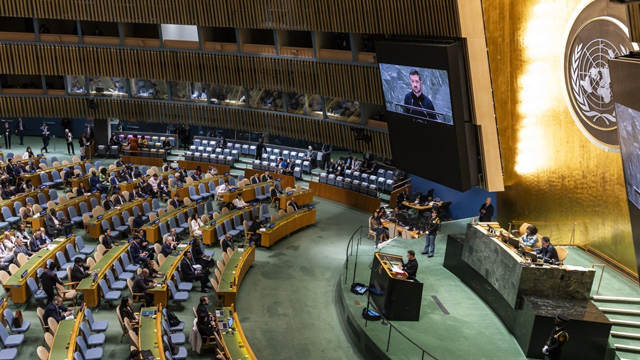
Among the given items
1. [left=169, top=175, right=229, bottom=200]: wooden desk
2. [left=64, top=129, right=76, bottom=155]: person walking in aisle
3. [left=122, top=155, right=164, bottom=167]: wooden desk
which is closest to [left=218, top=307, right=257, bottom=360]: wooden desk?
[left=169, top=175, right=229, bottom=200]: wooden desk

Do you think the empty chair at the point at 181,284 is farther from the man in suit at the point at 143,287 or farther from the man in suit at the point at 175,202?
the man in suit at the point at 175,202

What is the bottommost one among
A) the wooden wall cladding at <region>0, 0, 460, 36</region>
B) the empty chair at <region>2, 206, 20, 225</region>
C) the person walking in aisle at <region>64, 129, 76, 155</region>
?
the empty chair at <region>2, 206, 20, 225</region>

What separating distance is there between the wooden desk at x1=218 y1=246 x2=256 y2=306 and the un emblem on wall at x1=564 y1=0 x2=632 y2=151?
8.15m

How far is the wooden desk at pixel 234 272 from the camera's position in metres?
13.6

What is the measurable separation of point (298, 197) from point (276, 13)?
610 cm

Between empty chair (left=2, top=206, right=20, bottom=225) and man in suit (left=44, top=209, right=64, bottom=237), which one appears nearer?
man in suit (left=44, top=209, right=64, bottom=237)

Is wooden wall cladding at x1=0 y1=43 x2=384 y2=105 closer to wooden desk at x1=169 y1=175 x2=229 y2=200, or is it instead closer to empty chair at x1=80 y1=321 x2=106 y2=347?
wooden desk at x1=169 y1=175 x2=229 y2=200

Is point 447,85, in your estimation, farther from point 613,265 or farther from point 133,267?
point 133,267

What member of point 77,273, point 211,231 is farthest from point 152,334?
point 211,231

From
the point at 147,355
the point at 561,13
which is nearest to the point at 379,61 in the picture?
the point at 561,13

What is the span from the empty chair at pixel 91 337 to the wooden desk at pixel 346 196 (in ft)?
38.1

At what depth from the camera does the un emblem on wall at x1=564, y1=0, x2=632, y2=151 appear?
11305mm

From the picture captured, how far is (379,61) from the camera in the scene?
15.6 meters

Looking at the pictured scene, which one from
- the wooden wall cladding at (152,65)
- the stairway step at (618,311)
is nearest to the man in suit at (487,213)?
the stairway step at (618,311)
